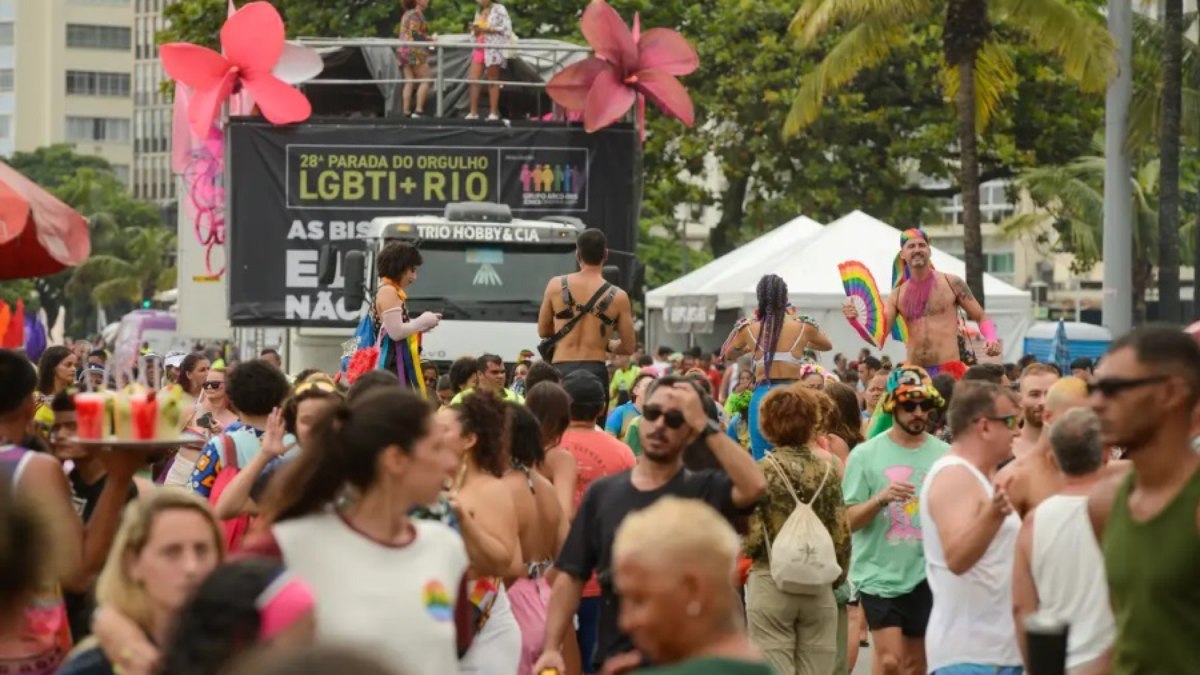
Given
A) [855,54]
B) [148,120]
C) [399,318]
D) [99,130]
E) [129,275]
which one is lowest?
[399,318]

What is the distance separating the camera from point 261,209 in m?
21.7

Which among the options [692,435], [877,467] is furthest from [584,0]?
[692,435]

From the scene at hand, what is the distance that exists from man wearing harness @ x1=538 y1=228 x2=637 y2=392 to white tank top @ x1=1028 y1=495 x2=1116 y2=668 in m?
6.57

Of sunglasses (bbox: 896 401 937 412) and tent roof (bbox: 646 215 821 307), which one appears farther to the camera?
tent roof (bbox: 646 215 821 307)

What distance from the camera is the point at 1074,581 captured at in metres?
7.33

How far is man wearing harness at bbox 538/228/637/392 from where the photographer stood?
13.9m

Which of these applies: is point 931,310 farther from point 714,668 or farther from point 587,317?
point 714,668

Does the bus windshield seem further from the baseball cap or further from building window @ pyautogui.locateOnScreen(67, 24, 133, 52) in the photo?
building window @ pyautogui.locateOnScreen(67, 24, 133, 52)

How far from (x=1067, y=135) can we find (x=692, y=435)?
38368 mm

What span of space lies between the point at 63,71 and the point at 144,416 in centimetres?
13074

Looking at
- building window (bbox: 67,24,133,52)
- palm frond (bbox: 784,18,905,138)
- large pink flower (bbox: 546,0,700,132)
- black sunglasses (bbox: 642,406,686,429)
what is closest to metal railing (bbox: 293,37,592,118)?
large pink flower (bbox: 546,0,700,132)

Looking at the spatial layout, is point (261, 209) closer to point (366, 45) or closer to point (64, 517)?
point (366, 45)

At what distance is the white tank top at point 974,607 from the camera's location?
8.45m

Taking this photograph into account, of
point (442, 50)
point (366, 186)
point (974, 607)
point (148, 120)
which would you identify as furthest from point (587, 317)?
point (148, 120)
